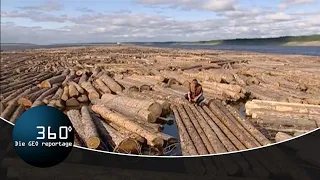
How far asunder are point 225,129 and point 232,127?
0.12m

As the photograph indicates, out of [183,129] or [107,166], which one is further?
[183,129]

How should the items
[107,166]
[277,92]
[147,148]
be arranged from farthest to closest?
[277,92], [147,148], [107,166]

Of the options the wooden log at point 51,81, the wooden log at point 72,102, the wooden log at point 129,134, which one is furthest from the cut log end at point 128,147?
the wooden log at point 51,81

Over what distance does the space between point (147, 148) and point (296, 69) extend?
3232mm

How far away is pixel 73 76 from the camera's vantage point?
753 centimetres

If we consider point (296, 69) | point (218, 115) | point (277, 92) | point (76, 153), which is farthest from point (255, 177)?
point (296, 69)

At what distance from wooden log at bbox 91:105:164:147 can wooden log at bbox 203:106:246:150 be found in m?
0.73

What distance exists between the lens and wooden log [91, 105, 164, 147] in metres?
4.00

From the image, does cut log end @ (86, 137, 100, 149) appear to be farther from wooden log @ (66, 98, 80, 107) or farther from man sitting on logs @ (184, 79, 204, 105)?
wooden log @ (66, 98, 80, 107)

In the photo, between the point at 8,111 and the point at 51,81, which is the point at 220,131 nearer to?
the point at 8,111

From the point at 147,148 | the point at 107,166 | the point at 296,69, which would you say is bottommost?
the point at 147,148

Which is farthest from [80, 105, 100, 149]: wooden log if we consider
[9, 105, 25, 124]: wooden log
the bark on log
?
the bark on log

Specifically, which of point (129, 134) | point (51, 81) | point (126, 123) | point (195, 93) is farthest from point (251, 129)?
point (51, 81)

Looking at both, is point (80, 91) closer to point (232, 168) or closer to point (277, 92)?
point (277, 92)
